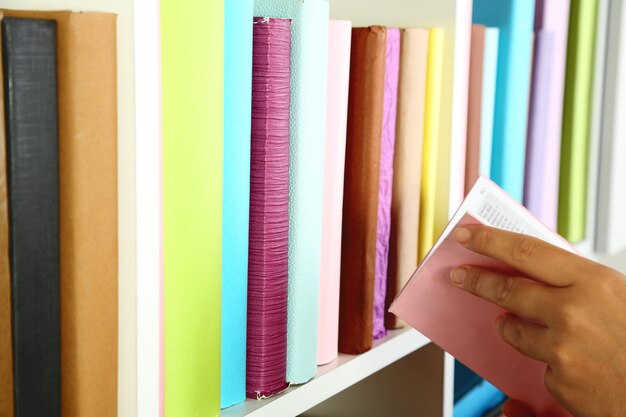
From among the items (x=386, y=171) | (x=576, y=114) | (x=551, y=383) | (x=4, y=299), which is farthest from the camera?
(x=576, y=114)

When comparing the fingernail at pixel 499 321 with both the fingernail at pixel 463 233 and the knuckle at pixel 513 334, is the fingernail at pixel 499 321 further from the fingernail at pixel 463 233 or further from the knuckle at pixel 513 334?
the fingernail at pixel 463 233

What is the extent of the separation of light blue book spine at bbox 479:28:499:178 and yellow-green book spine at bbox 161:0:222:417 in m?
0.53

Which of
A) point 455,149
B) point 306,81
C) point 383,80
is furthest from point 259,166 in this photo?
point 455,149

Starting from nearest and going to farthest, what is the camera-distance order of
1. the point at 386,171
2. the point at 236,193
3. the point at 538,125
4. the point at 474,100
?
the point at 236,193 → the point at 386,171 → the point at 474,100 → the point at 538,125

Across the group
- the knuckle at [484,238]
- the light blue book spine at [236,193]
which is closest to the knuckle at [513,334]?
the knuckle at [484,238]

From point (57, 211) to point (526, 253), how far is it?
16.7 inches

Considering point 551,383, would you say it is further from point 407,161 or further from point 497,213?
point 407,161

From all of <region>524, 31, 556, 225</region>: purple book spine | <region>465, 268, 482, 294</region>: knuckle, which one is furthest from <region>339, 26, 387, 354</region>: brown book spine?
<region>524, 31, 556, 225</region>: purple book spine

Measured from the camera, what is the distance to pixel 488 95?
104 cm

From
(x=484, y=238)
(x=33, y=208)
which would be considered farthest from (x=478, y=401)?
(x=33, y=208)

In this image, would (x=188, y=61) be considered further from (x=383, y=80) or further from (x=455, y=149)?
(x=455, y=149)

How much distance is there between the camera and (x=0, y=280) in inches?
19.2

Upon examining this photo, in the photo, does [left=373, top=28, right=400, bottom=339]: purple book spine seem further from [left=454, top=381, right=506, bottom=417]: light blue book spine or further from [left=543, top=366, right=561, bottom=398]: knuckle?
[left=454, top=381, right=506, bottom=417]: light blue book spine

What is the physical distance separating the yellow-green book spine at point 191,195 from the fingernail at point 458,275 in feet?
0.83
